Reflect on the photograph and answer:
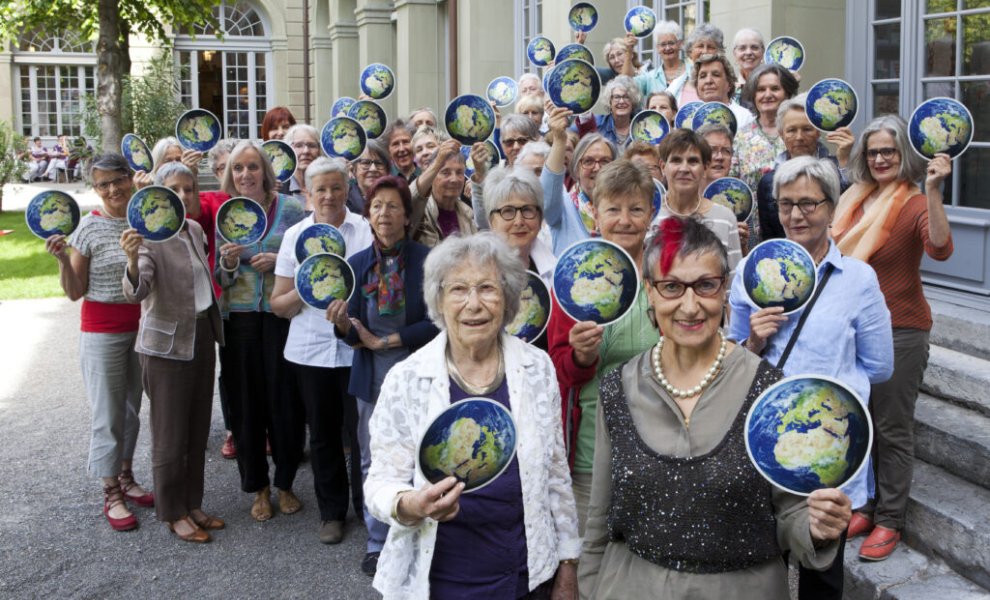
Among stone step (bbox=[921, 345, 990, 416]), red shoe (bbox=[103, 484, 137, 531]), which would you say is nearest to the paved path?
red shoe (bbox=[103, 484, 137, 531])

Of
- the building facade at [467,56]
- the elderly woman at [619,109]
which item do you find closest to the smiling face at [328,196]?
the elderly woman at [619,109]

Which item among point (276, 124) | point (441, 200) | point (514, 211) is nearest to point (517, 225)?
point (514, 211)

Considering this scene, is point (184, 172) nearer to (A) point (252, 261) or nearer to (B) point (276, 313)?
(A) point (252, 261)

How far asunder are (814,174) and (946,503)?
70.7 inches

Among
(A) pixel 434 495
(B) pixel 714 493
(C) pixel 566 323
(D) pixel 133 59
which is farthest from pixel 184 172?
(D) pixel 133 59

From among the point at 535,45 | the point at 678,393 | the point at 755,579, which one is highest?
the point at 535,45

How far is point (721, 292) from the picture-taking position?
2.84 metres

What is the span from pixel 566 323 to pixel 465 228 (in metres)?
2.03

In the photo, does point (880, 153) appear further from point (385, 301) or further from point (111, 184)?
point (111, 184)

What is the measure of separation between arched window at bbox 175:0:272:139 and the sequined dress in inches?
1162

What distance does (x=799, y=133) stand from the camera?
5.71 m

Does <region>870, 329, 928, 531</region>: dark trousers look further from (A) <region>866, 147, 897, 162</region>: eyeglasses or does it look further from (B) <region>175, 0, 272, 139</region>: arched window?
(B) <region>175, 0, 272, 139</region>: arched window

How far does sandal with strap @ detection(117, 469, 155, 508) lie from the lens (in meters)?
6.36

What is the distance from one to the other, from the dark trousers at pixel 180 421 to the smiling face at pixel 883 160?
3.55 m
